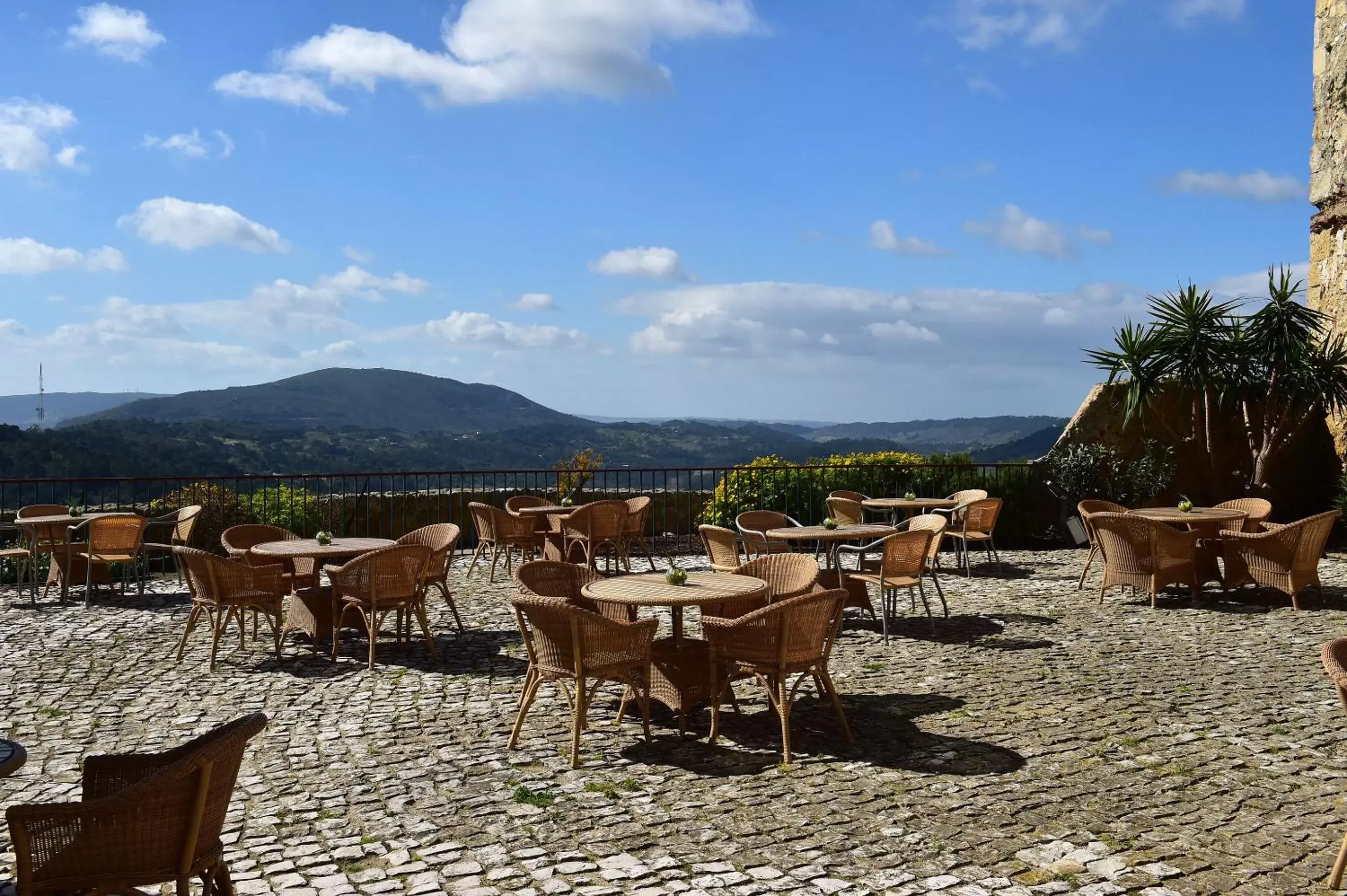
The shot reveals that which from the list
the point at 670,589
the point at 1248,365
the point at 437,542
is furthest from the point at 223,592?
the point at 1248,365

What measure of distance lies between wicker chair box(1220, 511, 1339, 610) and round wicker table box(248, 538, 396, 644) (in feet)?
22.2

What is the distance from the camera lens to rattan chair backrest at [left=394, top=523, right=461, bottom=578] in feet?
25.2

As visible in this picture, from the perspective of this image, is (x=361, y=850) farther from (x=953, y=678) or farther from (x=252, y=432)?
(x=252, y=432)

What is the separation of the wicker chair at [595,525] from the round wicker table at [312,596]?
2666 mm

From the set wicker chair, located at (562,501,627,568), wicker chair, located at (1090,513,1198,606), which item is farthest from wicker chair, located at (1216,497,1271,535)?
wicker chair, located at (562,501,627,568)

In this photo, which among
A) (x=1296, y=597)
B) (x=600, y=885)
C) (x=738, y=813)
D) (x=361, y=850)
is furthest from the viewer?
(x=1296, y=597)

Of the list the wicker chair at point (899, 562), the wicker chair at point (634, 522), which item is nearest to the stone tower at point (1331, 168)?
the wicker chair at point (899, 562)

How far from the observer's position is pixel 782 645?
4914 mm

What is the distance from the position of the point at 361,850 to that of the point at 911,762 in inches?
90.6

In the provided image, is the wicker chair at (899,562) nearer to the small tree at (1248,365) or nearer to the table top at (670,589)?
the table top at (670,589)

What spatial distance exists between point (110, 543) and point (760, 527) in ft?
19.8

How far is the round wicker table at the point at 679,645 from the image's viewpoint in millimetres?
5250

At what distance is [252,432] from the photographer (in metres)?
48.9

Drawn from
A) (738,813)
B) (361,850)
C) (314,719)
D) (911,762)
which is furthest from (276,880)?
(911,762)
